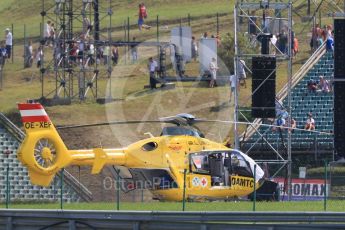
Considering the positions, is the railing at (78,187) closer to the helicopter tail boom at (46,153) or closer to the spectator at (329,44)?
the helicopter tail boom at (46,153)

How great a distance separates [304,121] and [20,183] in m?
12.6

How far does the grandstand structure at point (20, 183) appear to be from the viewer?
1698 inches

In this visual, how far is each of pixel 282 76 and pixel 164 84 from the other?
18.5 ft

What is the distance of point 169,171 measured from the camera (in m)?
41.4

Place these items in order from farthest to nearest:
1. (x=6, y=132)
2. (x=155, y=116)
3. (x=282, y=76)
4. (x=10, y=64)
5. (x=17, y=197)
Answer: (x=10, y=64) → (x=282, y=76) → (x=155, y=116) → (x=6, y=132) → (x=17, y=197)

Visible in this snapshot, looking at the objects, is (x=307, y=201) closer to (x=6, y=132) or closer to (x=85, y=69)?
(x=6, y=132)

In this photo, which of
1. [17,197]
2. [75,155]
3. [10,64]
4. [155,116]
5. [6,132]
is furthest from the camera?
[10,64]

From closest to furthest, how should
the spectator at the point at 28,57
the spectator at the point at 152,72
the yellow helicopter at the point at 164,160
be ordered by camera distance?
the yellow helicopter at the point at 164,160, the spectator at the point at 152,72, the spectator at the point at 28,57

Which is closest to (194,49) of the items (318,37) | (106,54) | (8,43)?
(106,54)

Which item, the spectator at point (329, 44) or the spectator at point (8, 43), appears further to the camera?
the spectator at point (8, 43)

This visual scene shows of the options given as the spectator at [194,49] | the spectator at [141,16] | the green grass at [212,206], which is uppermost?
the spectator at [141,16]

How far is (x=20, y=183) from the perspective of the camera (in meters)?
46.3

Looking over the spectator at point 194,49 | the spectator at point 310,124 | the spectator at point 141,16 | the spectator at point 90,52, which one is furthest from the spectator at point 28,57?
the spectator at point 310,124

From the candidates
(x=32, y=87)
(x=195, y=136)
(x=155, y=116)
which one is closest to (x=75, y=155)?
(x=195, y=136)
